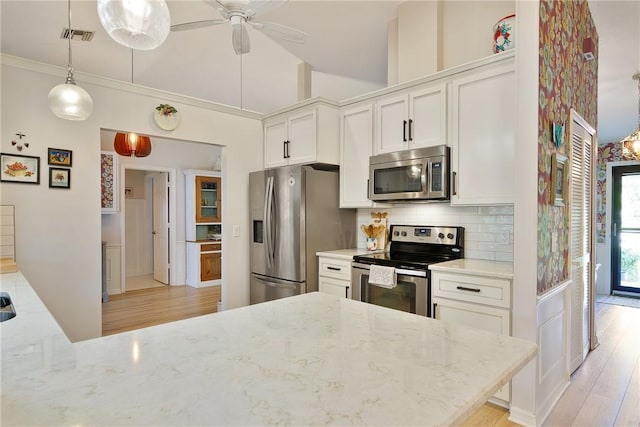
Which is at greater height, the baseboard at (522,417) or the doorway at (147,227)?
the doorway at (147,227)

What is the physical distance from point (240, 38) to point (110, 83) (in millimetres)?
1587

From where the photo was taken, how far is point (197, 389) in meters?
0.75

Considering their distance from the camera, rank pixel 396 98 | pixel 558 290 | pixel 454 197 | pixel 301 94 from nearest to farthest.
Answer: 1. pixel 558 290
2. pixel 454 197
3. pixel 396 98
4. pixel 301 94

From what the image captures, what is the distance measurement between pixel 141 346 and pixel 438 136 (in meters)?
2.44

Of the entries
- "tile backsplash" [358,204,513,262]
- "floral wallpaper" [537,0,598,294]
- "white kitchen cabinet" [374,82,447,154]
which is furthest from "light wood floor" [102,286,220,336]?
"floral wallpaper" [537,0,598,294]

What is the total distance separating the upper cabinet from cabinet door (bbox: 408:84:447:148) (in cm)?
84

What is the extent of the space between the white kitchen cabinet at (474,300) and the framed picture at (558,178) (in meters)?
0.62

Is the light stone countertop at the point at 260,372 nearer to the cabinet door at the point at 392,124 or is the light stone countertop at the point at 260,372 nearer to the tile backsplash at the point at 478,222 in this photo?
the tile backsplash at the point at 478,222

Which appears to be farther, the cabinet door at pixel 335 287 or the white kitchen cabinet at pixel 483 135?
the cabinet door at pixel 335 287

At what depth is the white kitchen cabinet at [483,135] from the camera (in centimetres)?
238

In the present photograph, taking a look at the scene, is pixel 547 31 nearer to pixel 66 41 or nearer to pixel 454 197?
pixel 454 197

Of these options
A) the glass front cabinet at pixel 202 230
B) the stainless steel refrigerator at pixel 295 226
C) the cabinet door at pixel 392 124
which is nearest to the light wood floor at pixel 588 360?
the glass front cabinet at pixel 202 230

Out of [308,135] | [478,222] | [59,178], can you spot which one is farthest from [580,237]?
[59,178]

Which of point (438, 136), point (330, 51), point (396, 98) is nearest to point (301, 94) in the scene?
point (330, 51)
